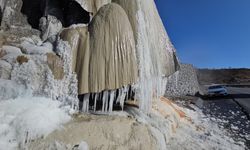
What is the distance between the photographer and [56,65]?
4.30m

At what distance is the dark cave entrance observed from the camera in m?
5.36

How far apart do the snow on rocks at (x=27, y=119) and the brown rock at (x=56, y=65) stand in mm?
399

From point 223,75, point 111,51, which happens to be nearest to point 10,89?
point 111,51

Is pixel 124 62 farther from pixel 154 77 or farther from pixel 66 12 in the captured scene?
pixel 66 12

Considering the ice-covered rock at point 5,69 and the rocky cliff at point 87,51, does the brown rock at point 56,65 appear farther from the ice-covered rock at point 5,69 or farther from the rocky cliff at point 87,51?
the ice-covered rock at point 5,69

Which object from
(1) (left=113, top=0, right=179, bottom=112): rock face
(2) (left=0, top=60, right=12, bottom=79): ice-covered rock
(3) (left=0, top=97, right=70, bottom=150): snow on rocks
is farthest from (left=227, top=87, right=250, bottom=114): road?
(2) (left=0, top=60, right=12, bottom=79): ice-covered rock

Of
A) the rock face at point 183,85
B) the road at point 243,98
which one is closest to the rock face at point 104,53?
the road at point 243,98

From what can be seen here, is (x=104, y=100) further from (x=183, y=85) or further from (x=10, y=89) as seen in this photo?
(x=183, y=85)

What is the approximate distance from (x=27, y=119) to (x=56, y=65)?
97cm

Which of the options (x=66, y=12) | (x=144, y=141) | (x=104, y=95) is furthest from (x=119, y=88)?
(x=66, y=12)

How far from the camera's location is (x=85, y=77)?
170 inches

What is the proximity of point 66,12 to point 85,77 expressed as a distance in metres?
1.78

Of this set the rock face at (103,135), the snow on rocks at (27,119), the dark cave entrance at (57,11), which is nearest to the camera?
the snow on rocks at (27,119)

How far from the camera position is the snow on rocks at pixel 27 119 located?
348 centimetres
